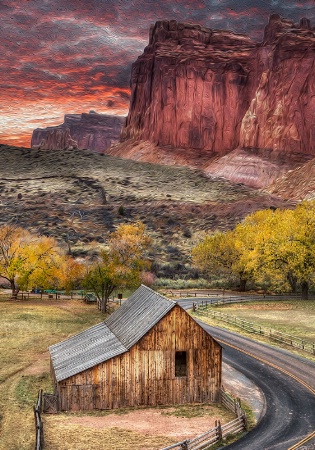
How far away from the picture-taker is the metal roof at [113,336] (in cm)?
2709

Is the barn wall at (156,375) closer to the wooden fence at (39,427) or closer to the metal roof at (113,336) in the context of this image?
the metal roof at (113,336)

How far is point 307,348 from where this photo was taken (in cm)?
3906

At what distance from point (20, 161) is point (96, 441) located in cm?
14197

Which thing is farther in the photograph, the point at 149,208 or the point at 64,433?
the point at 149,208

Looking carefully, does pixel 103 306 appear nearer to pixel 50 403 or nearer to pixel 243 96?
pixel 50 403

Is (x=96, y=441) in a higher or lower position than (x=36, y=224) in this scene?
lower

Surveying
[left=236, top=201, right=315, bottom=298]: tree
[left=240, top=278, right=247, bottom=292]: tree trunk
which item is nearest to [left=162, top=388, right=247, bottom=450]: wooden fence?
[left=236, top=201, right=315, bottom=298]: tree

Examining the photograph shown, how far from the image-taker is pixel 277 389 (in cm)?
2969

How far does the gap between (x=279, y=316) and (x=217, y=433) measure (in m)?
32.2

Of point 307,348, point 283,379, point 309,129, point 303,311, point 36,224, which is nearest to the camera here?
point 283,379

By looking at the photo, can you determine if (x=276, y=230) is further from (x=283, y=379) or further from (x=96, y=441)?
(x=96, y=441)

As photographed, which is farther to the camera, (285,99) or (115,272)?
(285,99)

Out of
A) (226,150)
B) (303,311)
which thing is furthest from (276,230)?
(226,150)

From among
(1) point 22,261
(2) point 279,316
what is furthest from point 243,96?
Result: (2) point 279,316
